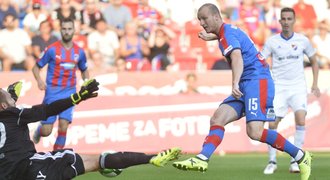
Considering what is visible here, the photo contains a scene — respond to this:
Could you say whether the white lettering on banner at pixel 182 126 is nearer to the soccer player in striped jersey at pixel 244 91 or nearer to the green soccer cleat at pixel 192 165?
the soccer player in striped jersey at pixel 244 91

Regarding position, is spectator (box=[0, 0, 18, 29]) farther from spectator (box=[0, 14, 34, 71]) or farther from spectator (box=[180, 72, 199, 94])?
spectator (box=[180, 72, 199, 94])

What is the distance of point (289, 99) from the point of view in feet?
42.9

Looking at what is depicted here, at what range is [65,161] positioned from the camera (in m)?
8.21

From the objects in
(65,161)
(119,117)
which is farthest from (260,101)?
(119,117)

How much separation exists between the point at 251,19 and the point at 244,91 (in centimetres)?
1048

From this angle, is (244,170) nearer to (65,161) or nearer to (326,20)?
(65,161)

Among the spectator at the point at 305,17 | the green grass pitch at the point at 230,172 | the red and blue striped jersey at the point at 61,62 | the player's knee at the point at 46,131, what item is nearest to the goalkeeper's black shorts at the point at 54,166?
the green grass pitch at the point at 230,172

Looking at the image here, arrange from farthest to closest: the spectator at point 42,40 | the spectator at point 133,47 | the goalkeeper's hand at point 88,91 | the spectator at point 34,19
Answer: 1. the spectator at point 133,47
2. the spectator at point 34,19
3. the spectator at point 42,40
4. the goalkeeper's hand at point 88,91

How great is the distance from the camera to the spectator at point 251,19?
65.1 feet

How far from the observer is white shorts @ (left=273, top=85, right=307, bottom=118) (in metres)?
12.9

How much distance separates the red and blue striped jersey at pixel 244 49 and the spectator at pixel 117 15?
992 cm

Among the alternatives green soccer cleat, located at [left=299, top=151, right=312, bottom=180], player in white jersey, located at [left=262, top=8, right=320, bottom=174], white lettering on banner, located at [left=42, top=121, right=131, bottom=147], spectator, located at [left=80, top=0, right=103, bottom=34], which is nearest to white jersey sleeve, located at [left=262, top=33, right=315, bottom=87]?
player in white jersey, located at [left=262, top=8, right=320, bottom=174]

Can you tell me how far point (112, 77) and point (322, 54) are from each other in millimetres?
5385

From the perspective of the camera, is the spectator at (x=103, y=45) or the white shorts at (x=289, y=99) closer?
the white shorts at (x=289, y=99)
